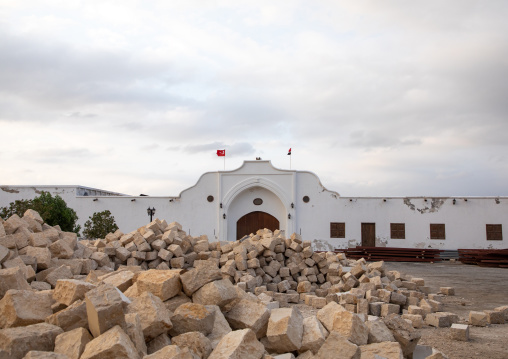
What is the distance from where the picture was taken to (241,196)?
24.5m

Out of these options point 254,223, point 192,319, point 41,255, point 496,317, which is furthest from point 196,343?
point 254,223

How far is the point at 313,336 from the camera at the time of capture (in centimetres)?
435

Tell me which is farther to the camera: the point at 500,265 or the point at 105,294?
the point at 500,265

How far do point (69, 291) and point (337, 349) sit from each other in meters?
2.57

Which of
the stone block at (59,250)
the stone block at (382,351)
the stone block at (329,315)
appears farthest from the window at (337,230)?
the stone block at (382,351)

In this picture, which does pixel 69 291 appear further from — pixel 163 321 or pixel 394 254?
pixel 394 254

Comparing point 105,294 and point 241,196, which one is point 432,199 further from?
point 105,294

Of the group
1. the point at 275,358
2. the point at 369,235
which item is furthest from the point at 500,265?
the point at 275,358

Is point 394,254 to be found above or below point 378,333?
below

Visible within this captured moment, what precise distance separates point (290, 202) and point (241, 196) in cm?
276

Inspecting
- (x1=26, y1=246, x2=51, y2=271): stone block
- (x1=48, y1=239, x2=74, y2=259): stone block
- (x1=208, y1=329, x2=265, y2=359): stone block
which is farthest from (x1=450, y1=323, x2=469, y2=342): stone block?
(x1=48, y1=239, x2=74, y2=259): stone block

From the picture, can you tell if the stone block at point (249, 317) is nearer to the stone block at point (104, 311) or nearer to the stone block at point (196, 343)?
the stone block at point (196, 343)

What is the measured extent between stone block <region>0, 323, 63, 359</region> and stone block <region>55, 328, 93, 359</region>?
0.38ft

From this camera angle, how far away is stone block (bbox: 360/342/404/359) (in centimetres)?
430
